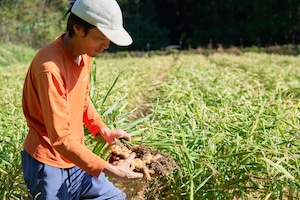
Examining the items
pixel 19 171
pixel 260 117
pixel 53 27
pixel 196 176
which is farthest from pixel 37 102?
pixel 53 27

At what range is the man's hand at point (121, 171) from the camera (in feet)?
7.98

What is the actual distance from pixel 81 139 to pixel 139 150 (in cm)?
33

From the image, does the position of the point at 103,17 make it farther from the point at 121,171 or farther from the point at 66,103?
the point at 121,171

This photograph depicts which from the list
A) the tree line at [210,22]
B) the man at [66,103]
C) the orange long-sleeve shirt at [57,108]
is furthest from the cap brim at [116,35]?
the tree line at [210,22]

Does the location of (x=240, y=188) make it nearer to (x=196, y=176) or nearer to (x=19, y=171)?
(x=196, y=176)

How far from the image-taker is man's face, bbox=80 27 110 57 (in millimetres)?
2379

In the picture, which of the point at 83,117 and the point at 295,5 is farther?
the point at 295,5

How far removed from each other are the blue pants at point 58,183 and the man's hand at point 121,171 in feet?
0.81

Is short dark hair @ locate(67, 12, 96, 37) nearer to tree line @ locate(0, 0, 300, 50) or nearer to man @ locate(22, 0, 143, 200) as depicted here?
man @ locate(22, 0, 143, 200)

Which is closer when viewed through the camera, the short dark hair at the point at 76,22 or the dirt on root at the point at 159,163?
the short dark hair at the point at 76,22

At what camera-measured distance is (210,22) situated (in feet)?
112

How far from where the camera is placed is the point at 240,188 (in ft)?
10.2


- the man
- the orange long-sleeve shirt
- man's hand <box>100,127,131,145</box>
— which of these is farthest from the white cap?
man's hand <box>100,127,131,145</box>

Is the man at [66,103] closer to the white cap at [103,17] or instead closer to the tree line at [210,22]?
the white cap at [103,17]
